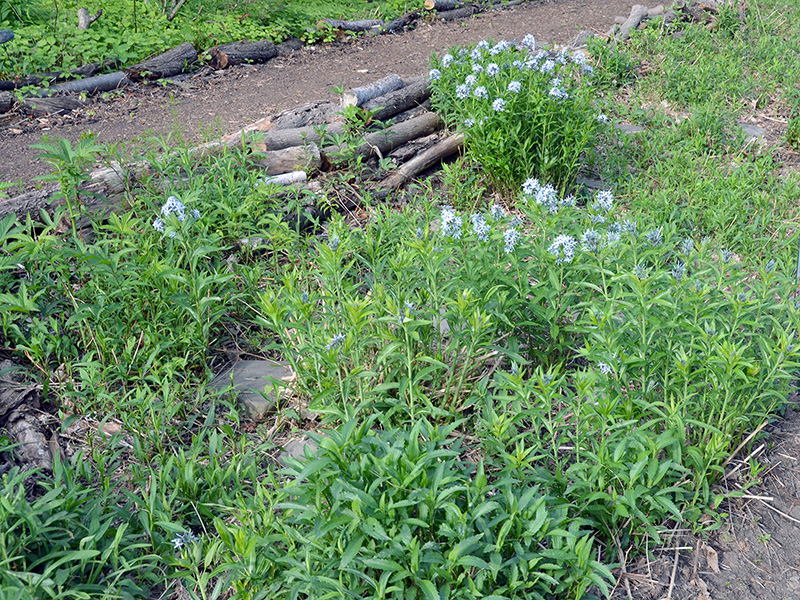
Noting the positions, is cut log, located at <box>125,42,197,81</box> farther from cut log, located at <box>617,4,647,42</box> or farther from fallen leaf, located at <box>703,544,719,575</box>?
fallen leaf, located at <box>703,544,719,575</box>

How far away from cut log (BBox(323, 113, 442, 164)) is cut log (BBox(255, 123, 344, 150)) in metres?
0.22

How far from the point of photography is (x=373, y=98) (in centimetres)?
568

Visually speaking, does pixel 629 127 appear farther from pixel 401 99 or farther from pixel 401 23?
pixel 401 23

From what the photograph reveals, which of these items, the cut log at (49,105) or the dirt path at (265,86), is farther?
the cut log at (49,105)

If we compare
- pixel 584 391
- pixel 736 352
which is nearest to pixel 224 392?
pixel 584 391

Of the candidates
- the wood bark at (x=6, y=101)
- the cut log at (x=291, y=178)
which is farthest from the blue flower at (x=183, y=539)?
the wood bark at (x=6, y=101)

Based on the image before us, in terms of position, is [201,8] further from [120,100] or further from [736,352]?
[736,352]

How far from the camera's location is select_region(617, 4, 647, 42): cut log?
28.7 ft

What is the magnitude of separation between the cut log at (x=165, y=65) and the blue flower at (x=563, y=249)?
19.5 feet

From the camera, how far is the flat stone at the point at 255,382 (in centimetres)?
336

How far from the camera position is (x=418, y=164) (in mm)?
5332

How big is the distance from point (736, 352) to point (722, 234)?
2097 mm

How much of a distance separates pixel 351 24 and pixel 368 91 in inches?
167

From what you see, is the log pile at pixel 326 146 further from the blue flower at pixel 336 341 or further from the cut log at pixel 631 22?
the cut log at pixel 631 22
